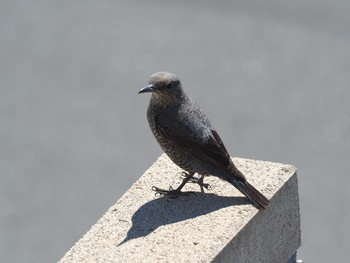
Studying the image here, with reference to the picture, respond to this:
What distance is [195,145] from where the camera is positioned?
7.00 m

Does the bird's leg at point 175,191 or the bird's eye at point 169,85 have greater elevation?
the bird's eye at point 169,85

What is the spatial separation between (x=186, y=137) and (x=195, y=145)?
0.28ft

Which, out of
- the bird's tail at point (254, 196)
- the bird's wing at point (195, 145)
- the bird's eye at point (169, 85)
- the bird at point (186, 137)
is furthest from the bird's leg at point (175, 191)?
the bird's eye at point (169, 85)

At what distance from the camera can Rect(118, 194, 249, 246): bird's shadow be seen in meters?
6.73

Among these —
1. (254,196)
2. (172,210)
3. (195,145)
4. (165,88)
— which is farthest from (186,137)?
(254,196)

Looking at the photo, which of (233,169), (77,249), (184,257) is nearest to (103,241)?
(77,249)

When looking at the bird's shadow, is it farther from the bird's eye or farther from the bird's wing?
the bird's eye

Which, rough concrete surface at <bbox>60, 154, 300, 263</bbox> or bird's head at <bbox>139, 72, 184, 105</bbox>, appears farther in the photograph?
bird's head at <bbox>139, 72, 184, 105</bbox>

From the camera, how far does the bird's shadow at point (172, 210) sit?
673 cm

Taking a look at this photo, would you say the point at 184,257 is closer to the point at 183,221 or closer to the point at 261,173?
the point at 183,221

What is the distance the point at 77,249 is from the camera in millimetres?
6578

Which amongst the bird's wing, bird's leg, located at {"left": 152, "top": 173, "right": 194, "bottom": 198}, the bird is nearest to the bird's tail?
the bird

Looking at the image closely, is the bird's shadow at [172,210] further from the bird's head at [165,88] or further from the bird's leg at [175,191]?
the bird's head at [165,88]

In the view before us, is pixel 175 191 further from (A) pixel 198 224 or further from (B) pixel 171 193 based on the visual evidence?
(A) pixel 198 224
